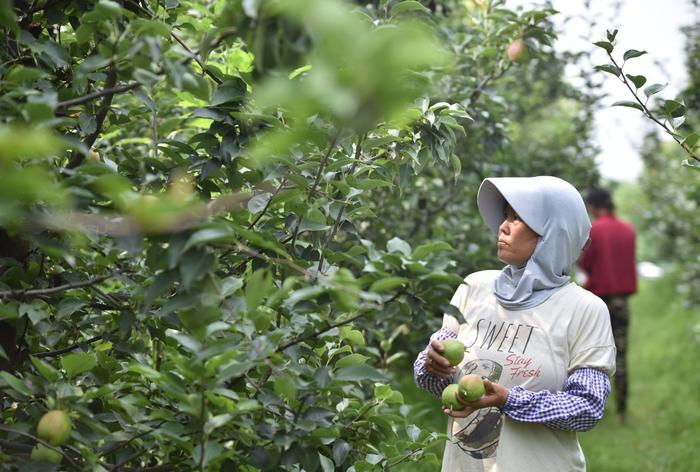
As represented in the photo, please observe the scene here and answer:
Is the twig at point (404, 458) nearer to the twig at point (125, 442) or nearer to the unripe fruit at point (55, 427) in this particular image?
the twig at point (125, 442)

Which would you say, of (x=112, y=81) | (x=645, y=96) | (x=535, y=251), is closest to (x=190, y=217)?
(x=112, y=81)

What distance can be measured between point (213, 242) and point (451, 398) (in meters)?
0.94

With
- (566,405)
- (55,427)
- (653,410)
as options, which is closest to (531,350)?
(566,405)

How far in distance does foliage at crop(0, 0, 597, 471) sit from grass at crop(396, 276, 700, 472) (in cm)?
A: 100

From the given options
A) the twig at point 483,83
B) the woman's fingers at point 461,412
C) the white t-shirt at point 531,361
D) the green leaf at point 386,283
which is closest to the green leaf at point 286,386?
the green leaf at point 386,283

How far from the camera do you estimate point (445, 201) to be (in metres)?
4.86

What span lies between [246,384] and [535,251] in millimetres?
892

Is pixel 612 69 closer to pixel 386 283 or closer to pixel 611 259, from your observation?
pixel 386 283

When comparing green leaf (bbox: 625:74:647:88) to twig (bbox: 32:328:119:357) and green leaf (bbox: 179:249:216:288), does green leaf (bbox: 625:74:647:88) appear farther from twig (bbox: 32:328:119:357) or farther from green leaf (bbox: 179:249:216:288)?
twig (bbox: 32:328:119:357)

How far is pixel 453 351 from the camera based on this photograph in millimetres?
2338

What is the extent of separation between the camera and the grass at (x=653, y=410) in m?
5.62

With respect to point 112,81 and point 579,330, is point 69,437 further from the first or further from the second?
point 579,330

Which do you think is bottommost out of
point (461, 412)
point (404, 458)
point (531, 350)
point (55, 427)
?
point (404, 458)

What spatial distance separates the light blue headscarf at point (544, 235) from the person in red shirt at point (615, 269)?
4.43 metres
